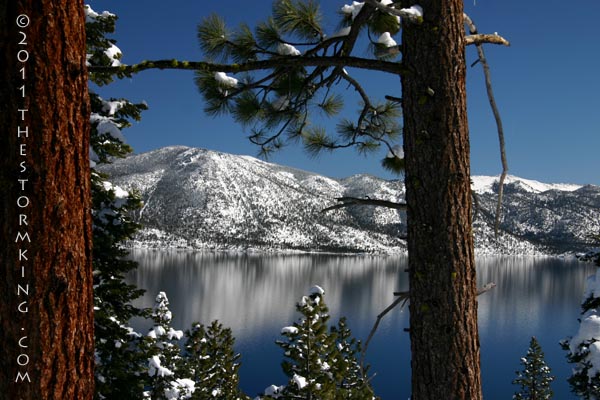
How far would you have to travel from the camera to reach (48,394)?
183 centimetres

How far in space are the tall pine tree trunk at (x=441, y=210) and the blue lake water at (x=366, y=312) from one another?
1549 centimetres

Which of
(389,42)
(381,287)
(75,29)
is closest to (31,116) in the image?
(75,29)

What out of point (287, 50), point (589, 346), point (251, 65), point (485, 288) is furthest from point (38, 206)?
point (589, 346)

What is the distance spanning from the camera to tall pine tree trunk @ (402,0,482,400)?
2.65 m

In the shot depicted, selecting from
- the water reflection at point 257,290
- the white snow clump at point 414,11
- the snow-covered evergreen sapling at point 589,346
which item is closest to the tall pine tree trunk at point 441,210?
the white snow clump at point 414,11

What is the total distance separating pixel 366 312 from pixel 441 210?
7553 centimetres

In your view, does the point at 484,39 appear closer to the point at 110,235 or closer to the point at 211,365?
the point at 110,235

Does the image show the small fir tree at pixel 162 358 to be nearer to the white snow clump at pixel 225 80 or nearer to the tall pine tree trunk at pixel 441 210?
the white snow clump at pixel 225 80

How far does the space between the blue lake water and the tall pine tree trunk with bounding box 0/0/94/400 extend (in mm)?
16682

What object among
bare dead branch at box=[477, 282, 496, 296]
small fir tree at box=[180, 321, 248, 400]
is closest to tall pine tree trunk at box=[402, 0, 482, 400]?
bare dead branch at box=[477, 282, 496, 296]

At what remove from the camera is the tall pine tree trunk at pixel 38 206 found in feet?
5.91

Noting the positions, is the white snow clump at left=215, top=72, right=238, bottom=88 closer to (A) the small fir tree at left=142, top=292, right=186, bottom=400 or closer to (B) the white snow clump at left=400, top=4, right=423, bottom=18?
(B) the white snow clump at left=400, top=4, right=423, bottom=18

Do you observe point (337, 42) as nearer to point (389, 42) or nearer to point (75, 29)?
point (389, 42)

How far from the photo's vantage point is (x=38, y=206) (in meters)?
1.82
